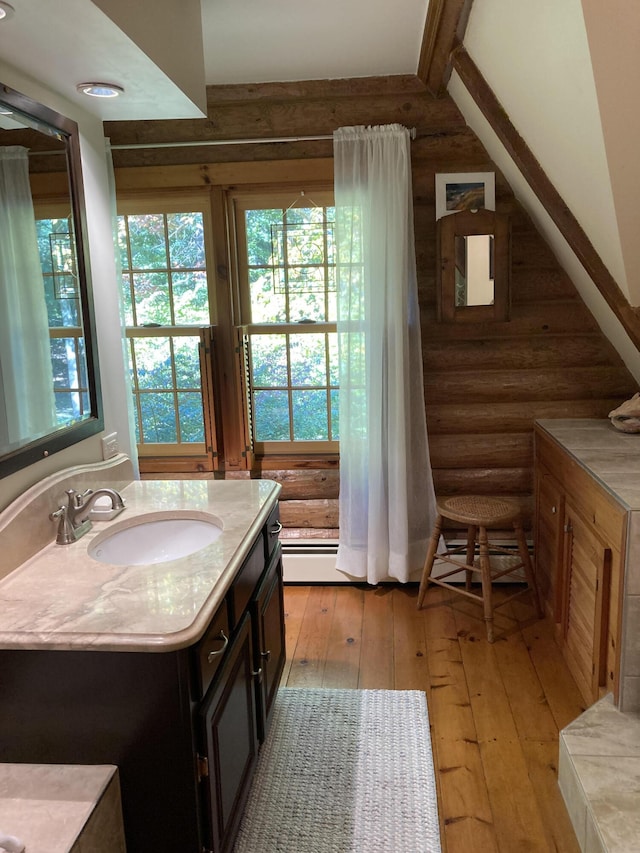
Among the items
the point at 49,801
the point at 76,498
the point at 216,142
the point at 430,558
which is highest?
the point at 216,142

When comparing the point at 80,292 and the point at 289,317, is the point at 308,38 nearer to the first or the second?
the point at 289,317

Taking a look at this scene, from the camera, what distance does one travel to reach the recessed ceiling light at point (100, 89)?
1.94 meters

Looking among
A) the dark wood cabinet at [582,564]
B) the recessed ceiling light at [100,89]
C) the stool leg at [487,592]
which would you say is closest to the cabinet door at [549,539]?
the dark wood cabinet at [582,564]

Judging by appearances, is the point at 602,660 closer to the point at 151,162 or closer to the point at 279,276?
the point at 279,276

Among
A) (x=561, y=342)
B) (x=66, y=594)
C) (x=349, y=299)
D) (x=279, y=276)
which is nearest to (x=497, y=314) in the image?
(x=561, y=342)

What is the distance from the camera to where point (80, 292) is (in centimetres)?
214

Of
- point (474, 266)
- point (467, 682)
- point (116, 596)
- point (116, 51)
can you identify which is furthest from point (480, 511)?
point (116, 51)

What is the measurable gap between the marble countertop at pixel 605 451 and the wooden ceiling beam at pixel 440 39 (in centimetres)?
A: 163

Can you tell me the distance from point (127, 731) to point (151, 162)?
2738 millimetres

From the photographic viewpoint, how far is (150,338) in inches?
134

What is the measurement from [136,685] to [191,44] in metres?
1.96

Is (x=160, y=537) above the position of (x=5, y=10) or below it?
below

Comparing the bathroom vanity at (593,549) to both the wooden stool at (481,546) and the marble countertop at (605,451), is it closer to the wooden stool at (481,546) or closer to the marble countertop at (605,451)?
the marble countertop at (605,451)

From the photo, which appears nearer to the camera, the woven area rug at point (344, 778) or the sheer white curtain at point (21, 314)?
the sheer white curtain at point (21, 314)
